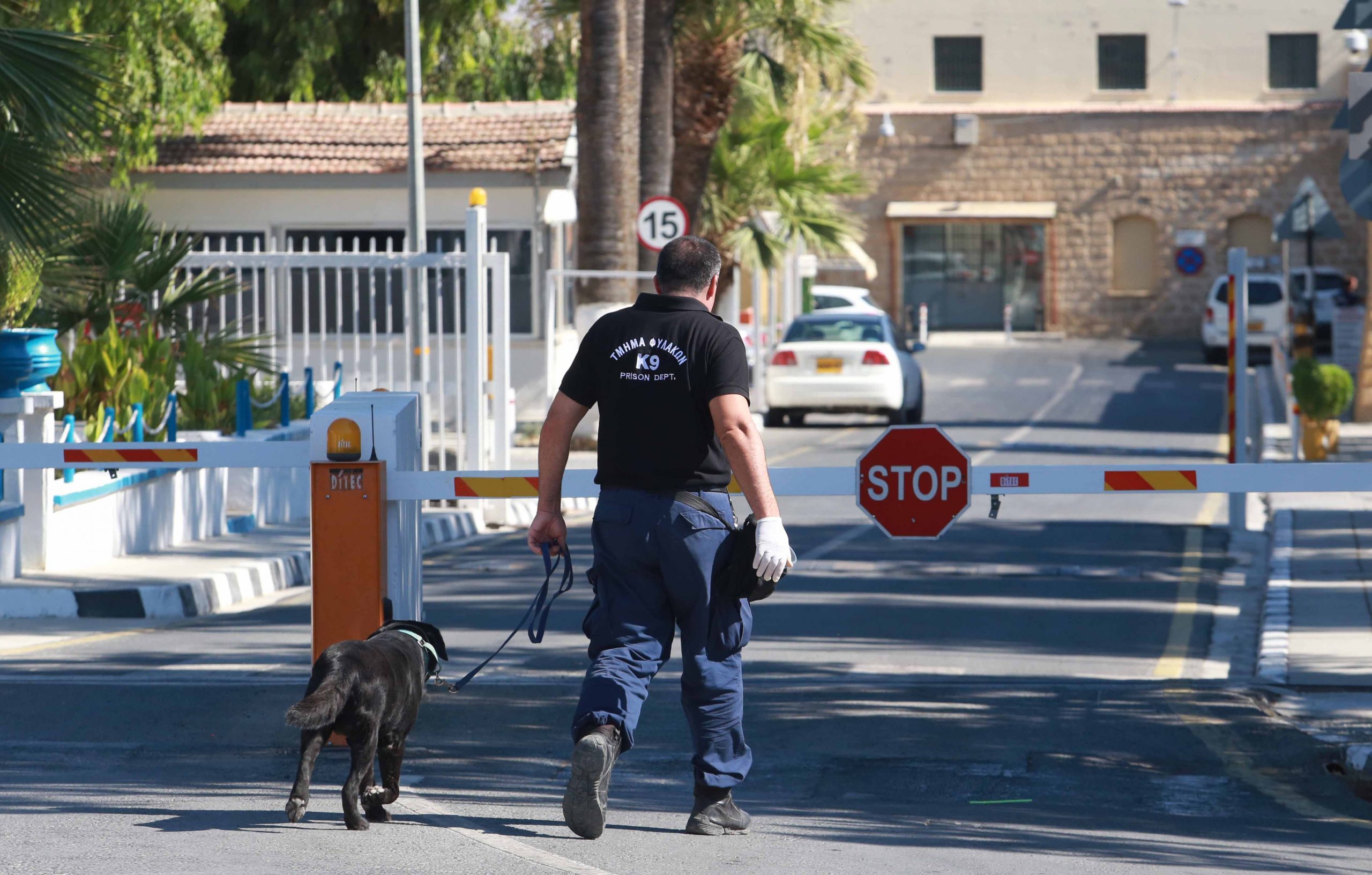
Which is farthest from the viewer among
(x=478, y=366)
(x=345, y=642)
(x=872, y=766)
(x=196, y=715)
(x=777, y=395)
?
(x=777, y=395)

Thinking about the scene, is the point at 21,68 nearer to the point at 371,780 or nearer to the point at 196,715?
the point at 196,715

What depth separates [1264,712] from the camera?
7.42 metres

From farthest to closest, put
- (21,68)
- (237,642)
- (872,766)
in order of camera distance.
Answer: (21,68), (237,642), (872,766)

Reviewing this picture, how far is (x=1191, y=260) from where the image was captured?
48625mm

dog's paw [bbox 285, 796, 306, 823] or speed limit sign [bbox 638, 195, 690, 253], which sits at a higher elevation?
speed limit sign [bbox 638, 195, 690, 253]

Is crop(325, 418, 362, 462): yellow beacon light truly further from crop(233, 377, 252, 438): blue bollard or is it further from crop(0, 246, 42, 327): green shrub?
crop(233, 377, 252, 438): blue bollard

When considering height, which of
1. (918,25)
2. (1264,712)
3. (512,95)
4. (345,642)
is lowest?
(1264,712)

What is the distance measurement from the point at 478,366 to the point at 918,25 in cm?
3816

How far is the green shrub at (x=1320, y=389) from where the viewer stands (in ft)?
60.5

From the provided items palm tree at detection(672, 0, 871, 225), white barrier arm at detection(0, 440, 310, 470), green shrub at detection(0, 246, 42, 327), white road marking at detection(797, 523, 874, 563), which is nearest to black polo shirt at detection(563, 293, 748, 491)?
white barrier arm at detection(0, 440, 310, 470)

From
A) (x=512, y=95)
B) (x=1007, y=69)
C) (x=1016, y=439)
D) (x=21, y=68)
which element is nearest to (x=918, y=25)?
(x=1007, y=69)

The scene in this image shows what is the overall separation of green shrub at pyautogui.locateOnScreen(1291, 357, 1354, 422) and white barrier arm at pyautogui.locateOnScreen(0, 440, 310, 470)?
13886 millimetres

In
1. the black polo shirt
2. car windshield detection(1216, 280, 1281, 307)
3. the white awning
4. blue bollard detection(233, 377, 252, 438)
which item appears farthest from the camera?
the white awning

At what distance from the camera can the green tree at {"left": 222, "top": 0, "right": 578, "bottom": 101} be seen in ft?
86.4
